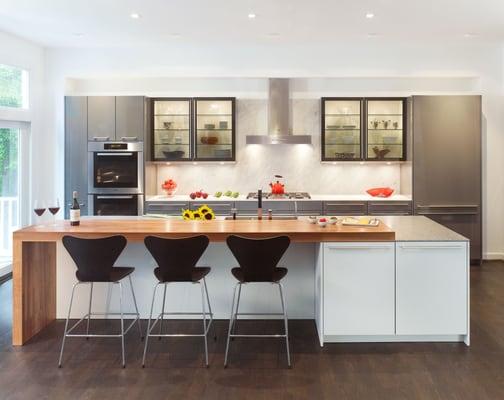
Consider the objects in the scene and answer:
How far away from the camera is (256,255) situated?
133 inches

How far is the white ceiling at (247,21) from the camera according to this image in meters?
5.07

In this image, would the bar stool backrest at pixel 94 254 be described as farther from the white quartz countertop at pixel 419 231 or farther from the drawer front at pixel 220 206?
the drawer front at pixel 220 206

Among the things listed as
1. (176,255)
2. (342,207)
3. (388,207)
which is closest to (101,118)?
(342,207)

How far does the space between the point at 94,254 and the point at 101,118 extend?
3570 mm

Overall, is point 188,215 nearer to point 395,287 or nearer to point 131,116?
point 395,287

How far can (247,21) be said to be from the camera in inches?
224

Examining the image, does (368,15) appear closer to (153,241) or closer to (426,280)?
(426,280)

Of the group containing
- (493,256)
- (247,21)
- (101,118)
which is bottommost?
(493,256)

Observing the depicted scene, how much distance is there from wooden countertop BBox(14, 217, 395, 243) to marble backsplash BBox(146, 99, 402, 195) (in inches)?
126

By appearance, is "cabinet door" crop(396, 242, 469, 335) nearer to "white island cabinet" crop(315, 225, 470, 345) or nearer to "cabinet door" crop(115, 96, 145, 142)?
"white island cabinet" crop(315, 225, 470, 345)

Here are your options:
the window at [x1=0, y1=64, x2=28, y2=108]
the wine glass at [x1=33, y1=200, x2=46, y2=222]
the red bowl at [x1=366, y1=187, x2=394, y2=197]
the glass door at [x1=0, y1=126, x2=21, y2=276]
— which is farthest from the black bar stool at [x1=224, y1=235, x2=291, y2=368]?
the window at [x1=0, y1=64, x2=28, y2=108]

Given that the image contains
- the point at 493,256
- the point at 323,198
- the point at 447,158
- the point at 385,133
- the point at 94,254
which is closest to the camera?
the point at 94,254

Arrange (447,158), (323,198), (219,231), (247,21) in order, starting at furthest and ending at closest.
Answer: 1. (323,198)
2. (447,158)
3. (247,21)
4. (219,231)

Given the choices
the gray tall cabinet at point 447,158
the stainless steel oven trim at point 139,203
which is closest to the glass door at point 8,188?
the stainless steel oven trim at point 139,203
